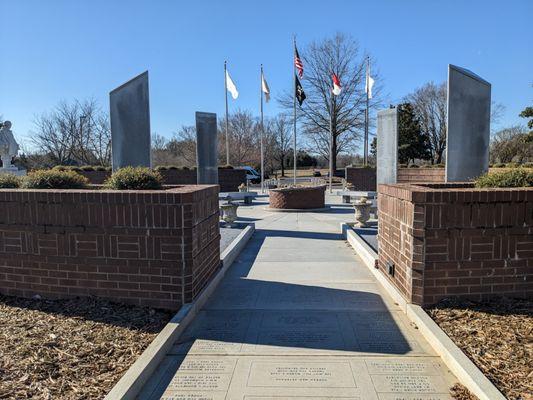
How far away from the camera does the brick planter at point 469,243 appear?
4.19 metres

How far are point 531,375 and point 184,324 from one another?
2935 mm

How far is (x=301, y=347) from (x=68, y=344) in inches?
79.2

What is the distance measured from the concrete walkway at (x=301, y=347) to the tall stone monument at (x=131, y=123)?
3.66 metres

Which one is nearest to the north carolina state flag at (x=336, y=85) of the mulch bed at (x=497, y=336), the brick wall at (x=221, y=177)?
the brick wall at (x=221, y=177)

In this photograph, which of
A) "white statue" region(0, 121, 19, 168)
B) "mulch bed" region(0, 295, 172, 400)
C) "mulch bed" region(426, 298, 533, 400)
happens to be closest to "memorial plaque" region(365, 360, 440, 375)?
"mulch bed" region(426, 298, 533, 400)

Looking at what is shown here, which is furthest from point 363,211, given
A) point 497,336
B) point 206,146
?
point 497,336

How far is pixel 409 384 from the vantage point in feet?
10.0

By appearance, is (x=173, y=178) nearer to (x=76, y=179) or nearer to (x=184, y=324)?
(x=76, y=179)

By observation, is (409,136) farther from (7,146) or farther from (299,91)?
(7,146)

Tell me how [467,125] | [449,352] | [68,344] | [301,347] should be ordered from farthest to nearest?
[467,125] < [301,347] < [68,344] < [449,352]

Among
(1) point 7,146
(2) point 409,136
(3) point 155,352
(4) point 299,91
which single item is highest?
(4) point 299,91

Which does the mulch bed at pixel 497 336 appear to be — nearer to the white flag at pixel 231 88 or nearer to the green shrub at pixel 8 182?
the green shrub at pixel 8 182

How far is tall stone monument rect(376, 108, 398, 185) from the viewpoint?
35.6 feet

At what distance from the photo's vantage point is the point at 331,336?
3924mm
